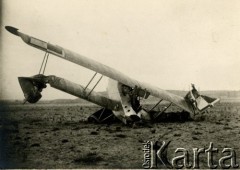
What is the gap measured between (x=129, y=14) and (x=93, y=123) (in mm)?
2308

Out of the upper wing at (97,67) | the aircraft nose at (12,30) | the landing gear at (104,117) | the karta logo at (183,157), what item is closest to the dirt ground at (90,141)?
the karta logo at (183,157)

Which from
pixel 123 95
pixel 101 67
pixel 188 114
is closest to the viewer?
pixel 101 67

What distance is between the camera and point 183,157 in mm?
4949

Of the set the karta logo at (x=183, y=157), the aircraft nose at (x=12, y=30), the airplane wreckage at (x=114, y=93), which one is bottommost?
the karta logo at (x=183, y=157)

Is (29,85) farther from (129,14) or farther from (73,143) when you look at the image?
(129,14)

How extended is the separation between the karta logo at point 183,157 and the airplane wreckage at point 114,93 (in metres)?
1.36

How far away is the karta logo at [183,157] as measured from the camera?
4.85 m

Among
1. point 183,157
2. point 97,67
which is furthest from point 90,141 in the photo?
point 183,157

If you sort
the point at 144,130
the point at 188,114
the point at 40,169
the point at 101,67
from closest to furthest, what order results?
the point at 40,169
the point at 101,67
the point at 144,130
the point at 188,114

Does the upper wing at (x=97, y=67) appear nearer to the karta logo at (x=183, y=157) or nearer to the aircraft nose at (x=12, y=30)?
the aircraft nose at (x=12, y=30)

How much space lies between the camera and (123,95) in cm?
651

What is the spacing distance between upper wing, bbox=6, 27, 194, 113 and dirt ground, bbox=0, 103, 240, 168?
606 mm

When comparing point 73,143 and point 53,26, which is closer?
point 73,143

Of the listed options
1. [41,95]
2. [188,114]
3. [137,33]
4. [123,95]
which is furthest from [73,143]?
[188,114]
